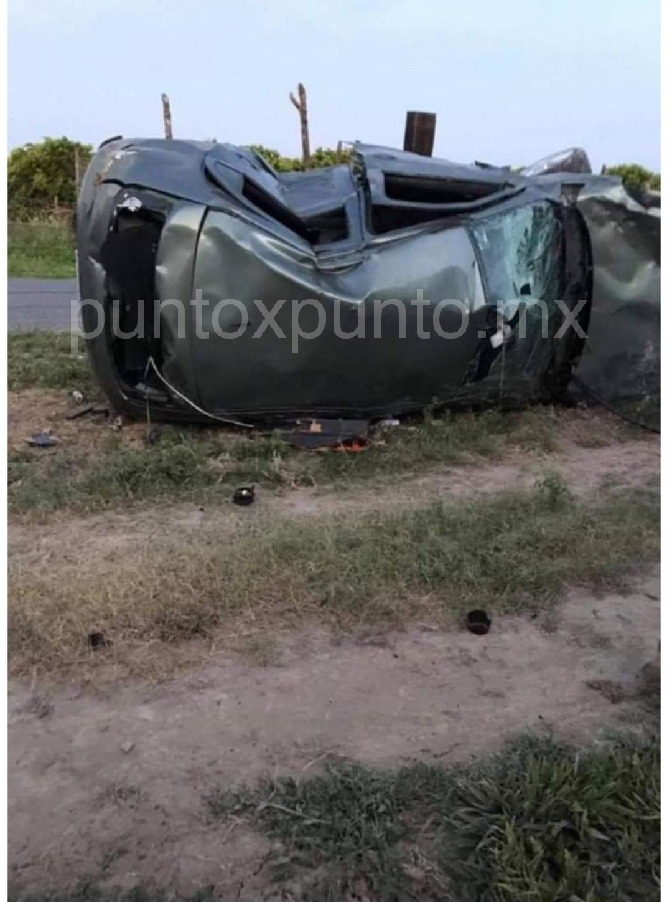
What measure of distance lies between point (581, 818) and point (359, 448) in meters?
3.29

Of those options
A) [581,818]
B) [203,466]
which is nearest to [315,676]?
[581,818]

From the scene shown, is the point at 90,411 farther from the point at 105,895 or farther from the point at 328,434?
the point at 105,895

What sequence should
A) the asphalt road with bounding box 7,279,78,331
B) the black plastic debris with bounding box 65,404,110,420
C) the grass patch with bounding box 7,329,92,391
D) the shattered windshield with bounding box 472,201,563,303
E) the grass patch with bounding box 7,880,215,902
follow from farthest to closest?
the asphalt road with bounding box 7,279,78,331 < the grass patch with bounding box 7,329,92,391 < the black plastic debris with bounding box 65,404,110,420 < the shattered windshield with bounding box 472,201,563,303 < the grass patch with bounding box 7,880,215,902

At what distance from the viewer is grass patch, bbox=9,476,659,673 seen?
10.2 feet

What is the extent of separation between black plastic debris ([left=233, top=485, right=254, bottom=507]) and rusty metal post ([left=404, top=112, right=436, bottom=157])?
4404 millimetres

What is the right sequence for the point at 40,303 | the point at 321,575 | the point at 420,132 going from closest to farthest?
1. the point at 321,575
2. the point at 420,132
3. the point at 40,303

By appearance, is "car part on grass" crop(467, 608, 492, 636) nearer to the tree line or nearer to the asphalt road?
the asphalt road

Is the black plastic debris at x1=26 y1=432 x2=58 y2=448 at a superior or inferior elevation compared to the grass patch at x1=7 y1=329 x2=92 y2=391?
inferior

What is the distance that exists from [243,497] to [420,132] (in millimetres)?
4607

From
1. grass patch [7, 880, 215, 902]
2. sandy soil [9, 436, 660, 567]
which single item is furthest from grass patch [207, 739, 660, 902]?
sandy soil [9, 436, 660, 567]

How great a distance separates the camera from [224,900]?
194 cm

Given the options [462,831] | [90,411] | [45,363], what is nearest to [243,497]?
[90,411]

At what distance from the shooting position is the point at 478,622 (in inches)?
125

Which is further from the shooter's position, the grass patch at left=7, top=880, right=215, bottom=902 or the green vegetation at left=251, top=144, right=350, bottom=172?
the green vegetation at left=251, top=144, right=350, bottom=172
